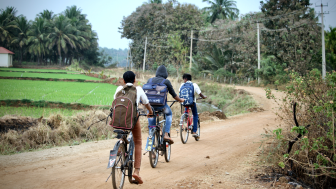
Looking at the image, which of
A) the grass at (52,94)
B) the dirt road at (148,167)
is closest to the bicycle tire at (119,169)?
the dirt road at (148,167)

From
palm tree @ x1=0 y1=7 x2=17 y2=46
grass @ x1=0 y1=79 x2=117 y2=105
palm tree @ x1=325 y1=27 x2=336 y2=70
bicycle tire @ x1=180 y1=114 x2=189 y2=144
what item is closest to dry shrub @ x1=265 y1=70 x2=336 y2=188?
bicycle tire @ x1=180 y1=114 x2=189 y2=144

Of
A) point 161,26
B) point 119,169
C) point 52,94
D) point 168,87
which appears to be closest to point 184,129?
point 168,87

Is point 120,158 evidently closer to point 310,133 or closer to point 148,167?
point 148,167

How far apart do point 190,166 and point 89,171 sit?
2137mm

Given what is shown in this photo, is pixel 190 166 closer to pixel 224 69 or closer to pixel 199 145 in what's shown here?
pixel 199 145

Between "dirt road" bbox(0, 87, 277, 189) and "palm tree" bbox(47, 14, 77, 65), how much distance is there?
56135mm

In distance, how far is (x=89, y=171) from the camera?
527 cm

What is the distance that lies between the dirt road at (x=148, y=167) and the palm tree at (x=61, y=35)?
56135mm

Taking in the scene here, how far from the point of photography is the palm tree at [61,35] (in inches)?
2317

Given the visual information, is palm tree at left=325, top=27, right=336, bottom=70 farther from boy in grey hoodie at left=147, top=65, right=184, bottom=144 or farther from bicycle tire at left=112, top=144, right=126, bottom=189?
bicycle tire at left=112, top=144, right=126, bottom=189

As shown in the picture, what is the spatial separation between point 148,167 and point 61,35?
6191cm

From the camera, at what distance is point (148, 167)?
562cm

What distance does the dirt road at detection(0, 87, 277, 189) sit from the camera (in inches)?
183

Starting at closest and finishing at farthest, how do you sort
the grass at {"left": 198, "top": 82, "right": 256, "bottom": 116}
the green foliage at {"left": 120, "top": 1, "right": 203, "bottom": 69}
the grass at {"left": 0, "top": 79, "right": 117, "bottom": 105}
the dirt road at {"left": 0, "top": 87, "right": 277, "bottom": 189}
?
1. the dirt road at {"left": 0, "top": 87, "right": 277, "bottom": 189}
2. the grass at {"left": 0, "top": 79, "right": 117, "bottom": 105}
3. the grass at {"left": 198, "top": 82, "right": 256, "bottom": 116}
4. the green foliage at {"left": 120, "top": 1, "right": 203, "bottom": 69}
